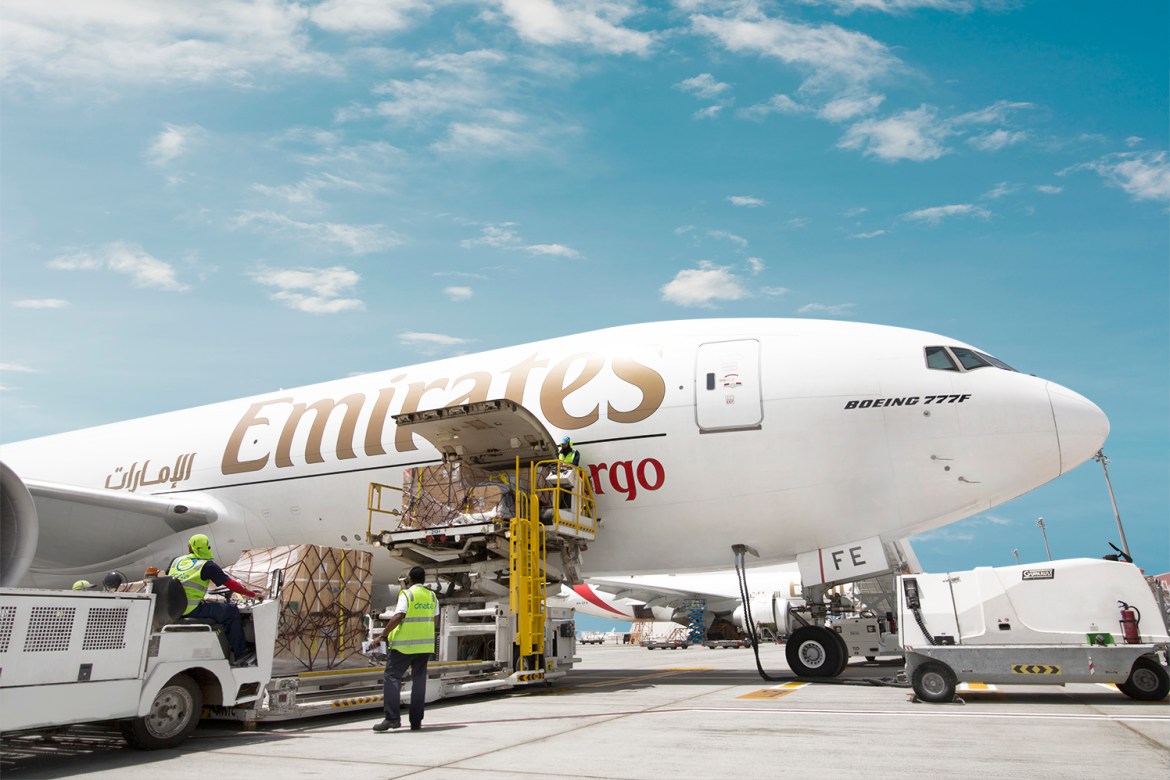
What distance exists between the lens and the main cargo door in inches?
488

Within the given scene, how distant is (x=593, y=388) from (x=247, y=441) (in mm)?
7595

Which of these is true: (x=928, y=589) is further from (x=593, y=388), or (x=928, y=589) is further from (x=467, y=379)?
→ (x=467, y=379)

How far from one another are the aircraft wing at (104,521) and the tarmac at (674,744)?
841 centimetres

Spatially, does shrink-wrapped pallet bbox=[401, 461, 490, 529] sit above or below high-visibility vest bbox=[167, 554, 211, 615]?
above

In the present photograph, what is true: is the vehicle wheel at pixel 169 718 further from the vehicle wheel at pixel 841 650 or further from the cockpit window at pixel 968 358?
the cockpit window at pixel 968 358

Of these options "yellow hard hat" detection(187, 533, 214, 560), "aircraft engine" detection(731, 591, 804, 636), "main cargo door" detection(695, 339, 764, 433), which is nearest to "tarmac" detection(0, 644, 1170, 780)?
"yellow hard hat" detection(187, 533, 214, 560)

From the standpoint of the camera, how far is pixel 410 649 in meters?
8.22

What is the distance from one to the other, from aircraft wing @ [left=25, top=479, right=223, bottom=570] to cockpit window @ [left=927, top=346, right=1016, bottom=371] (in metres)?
13.1

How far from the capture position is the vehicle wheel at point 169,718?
6.73 meters

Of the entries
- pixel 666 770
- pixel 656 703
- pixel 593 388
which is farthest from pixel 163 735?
pixel 593 388

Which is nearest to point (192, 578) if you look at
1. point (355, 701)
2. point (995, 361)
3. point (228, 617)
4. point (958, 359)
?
point (228, 617)

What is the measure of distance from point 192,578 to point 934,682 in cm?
806

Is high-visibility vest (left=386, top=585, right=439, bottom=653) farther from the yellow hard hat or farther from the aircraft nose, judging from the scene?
the aircraft nose

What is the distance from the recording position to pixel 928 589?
33.7 feet
